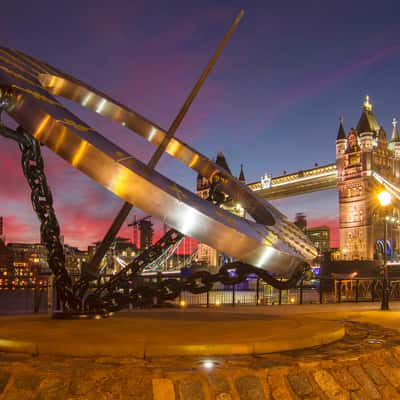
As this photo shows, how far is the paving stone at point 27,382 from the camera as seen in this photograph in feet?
10.8

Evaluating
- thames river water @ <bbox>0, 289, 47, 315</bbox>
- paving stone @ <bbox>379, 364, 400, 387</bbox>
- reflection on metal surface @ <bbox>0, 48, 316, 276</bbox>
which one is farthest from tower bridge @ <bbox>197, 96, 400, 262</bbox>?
paving stone @ <bbox>379, 364, 400, 387</bbox>

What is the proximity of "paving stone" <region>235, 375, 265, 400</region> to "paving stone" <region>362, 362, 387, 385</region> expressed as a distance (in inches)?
39.2

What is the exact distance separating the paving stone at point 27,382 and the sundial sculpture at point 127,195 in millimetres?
1805

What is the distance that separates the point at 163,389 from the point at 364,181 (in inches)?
2374

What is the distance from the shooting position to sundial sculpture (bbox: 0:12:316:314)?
4.76 m

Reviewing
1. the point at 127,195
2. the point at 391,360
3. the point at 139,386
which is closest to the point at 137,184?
the point at 127,195

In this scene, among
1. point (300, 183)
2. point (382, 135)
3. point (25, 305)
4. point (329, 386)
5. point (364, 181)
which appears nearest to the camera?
point (329, 386)

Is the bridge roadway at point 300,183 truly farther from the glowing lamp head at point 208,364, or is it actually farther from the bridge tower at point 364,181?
the glowing lamp head at point 208,364

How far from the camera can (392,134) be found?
68750 mm

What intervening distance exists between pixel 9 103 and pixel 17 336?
87.0 inches

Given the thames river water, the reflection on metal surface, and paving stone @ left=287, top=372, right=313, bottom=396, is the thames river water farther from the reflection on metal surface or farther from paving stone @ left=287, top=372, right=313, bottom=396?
paving stone @ left=287, top=372, right=313, bottom=396

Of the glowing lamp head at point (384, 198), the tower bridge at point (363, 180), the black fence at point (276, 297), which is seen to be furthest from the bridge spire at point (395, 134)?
the glowing lamp head at point (384, 198)

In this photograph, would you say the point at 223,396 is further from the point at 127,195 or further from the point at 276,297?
the point at 276,297

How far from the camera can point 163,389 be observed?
10.7ft
